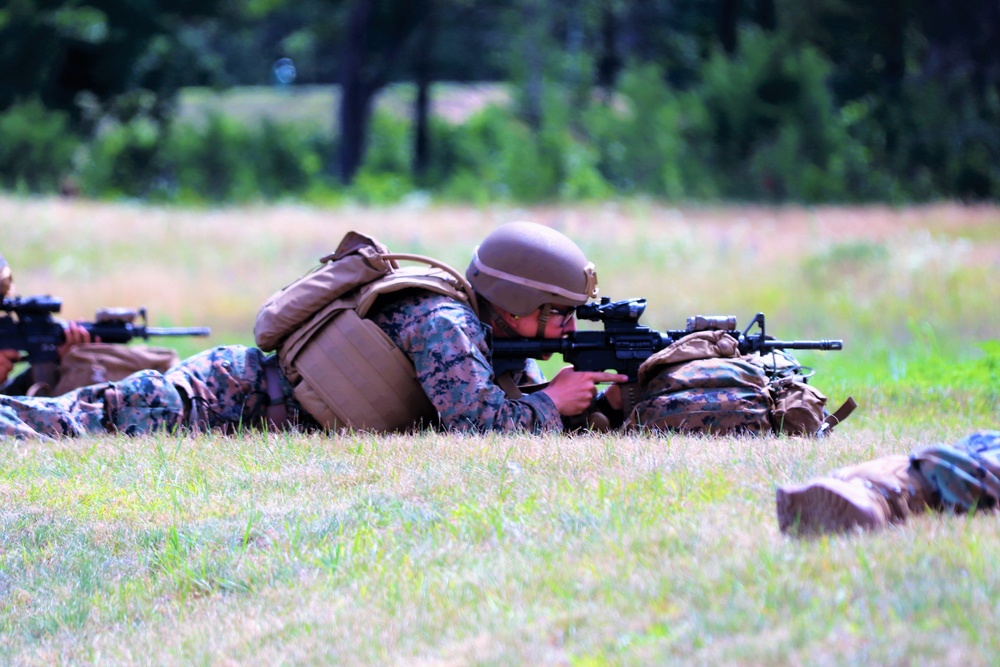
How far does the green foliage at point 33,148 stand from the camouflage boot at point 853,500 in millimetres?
31620

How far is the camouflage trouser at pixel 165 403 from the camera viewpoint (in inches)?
274

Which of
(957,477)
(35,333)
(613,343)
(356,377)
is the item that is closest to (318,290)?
(356,377)

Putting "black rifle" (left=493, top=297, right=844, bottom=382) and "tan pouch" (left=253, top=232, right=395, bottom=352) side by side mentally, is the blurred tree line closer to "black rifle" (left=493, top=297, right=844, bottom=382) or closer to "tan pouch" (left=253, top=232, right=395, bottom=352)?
"tan pouch" (left=253, top=232, right=395, bottom=352)

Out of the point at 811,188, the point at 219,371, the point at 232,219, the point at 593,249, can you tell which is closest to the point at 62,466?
the point at 219,371

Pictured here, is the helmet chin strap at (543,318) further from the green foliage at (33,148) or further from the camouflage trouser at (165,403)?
the green foliage at (33,148)

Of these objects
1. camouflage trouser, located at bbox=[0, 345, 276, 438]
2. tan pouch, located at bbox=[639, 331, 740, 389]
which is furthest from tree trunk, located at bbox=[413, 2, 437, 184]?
tan pouch, located at bbox=[639, 331, 740, 389]

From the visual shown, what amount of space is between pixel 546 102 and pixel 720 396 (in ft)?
96.6

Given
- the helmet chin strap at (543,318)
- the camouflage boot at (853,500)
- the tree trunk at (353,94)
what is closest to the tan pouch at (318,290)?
the helmet chin strap at (543,318)

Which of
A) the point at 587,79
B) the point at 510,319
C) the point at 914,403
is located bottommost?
the point at 914,403

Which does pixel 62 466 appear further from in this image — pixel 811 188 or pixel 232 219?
pixel 811 188

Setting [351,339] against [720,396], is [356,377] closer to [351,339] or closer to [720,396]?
[351,339]

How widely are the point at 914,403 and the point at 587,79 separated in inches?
1186

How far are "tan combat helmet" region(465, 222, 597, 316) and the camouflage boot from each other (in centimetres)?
252

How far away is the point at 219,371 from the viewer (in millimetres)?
7055
